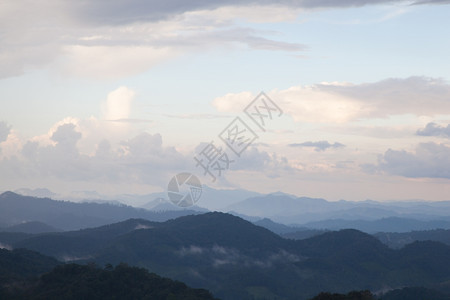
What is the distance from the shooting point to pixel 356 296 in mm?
189250

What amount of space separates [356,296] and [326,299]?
38.1 feet

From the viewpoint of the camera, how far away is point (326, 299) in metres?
185
